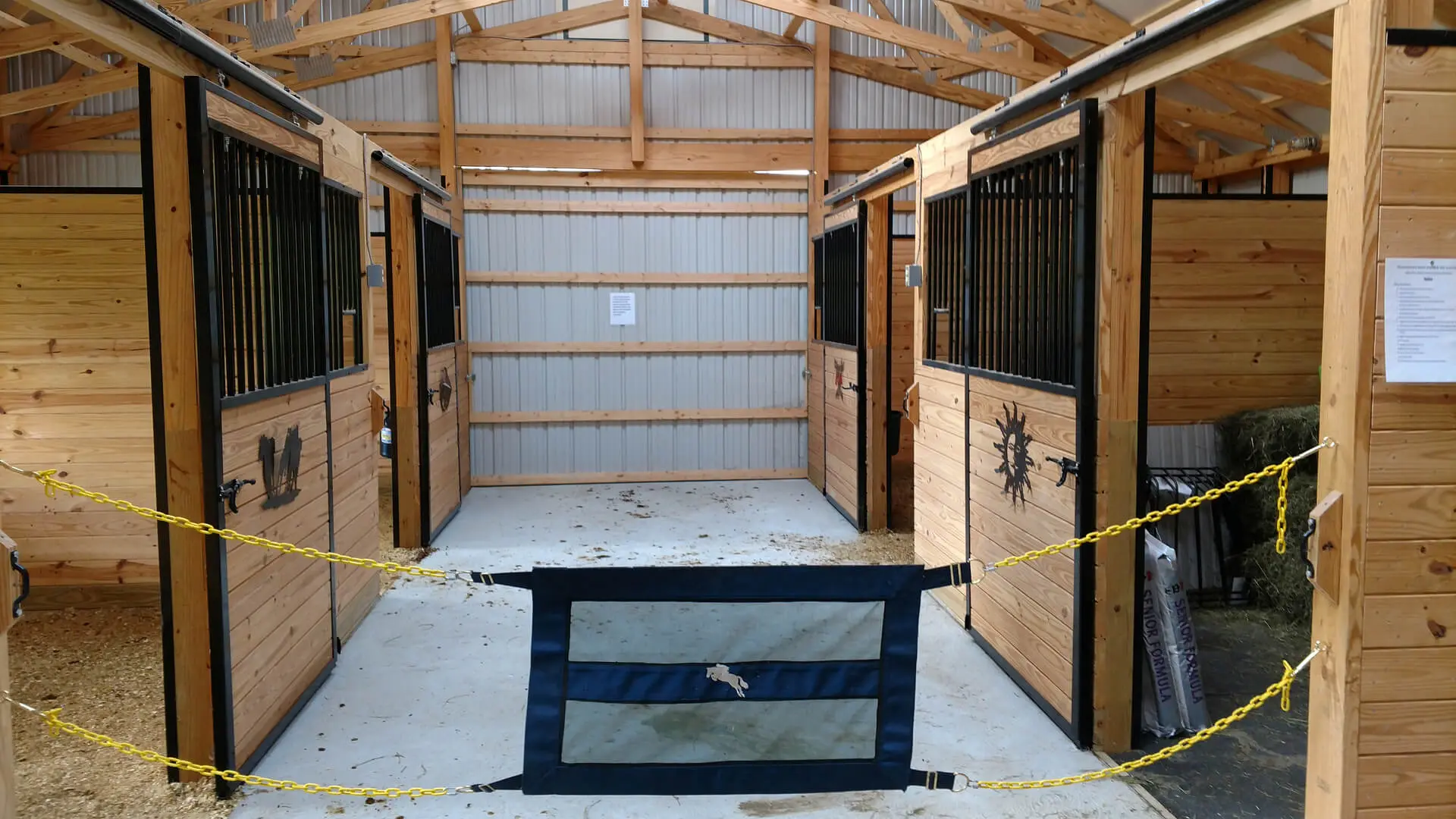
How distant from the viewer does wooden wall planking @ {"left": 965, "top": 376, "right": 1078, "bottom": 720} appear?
10.4ft

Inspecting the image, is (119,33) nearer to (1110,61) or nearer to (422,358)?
(1110,61)

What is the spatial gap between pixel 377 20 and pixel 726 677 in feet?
17.2

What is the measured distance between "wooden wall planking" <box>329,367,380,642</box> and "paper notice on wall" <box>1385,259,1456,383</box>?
134 inches

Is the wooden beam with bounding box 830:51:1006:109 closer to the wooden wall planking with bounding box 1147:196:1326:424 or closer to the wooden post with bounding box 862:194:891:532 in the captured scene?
the wooden post with bounding box 862:194:891:532

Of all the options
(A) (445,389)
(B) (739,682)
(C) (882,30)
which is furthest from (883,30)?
(B) (739,682)

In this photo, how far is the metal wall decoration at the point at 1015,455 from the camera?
11.4 ft

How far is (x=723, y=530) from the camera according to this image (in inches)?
241

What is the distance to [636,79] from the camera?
7.36 m

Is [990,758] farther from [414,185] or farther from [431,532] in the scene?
[414,185]

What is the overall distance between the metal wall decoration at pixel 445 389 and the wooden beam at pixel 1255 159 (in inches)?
229

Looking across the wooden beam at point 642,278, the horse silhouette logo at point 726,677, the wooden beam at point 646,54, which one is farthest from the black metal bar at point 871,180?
the horse silhouette logo at point 726,677

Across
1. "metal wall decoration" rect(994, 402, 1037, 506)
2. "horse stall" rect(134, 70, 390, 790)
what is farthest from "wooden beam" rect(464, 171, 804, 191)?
"metal wall decoration" rect(994, 402, 1037, 506)

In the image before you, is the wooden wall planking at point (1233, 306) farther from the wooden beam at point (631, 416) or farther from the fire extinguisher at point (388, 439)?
the fire extinguisher at point (388, 439)

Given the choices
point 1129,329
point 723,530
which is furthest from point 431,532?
point 1129,329
